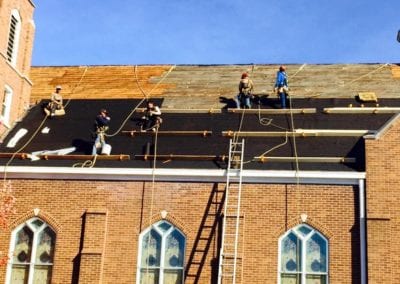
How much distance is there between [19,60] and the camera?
86.6 ft

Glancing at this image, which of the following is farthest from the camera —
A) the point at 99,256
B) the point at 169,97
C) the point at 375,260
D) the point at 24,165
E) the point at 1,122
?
the point at 169,97

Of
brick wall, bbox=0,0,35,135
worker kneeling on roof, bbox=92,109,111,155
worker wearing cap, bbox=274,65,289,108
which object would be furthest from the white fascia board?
worker wearing cap, bbox=274,65,289,108

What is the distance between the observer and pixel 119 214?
20781 mm

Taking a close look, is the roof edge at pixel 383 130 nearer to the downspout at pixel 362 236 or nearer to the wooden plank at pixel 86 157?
the downspout at pixel 362 236

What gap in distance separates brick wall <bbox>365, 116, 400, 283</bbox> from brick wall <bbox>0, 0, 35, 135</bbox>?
12815 millimetres

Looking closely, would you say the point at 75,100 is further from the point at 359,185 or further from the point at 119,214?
the point at 359,185

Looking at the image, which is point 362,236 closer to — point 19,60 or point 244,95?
point 244,95

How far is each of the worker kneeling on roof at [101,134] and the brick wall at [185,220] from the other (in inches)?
59.4

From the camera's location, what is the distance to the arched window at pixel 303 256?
19.5 m

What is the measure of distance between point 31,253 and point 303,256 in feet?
26.5

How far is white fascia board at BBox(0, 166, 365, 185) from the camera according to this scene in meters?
20.1

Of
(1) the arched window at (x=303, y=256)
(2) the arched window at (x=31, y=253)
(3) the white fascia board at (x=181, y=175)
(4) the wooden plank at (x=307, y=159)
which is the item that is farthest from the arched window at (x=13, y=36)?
(1) the arched window at (x=303, y=256)

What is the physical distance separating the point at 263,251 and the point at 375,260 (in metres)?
3.10

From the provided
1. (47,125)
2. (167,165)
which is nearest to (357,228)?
(167,165)
